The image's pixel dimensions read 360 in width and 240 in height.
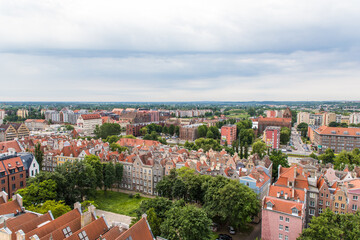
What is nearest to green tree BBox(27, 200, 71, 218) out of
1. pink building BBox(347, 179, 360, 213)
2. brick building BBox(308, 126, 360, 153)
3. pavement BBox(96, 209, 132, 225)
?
pavement BBox(96, 209, 132, 225)

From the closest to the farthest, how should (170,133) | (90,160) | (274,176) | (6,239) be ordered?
(6,239) → (90,160) → (274,176) → (170,133)

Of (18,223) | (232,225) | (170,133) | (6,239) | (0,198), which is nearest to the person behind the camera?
(6,239)

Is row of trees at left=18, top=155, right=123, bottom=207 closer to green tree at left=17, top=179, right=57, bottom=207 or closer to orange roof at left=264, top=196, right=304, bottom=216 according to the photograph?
green tree at left=17, top=179, right=57, bottom=207

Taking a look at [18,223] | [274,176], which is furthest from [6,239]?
[274,176]

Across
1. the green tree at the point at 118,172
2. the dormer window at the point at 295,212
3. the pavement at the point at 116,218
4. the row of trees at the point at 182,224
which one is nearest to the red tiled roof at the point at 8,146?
the green tree at the point at 118,172

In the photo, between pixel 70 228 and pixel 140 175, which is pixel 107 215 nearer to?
pixel 140 175

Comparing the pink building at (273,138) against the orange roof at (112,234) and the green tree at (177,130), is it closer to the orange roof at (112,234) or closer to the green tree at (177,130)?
the green tree at (177,130)

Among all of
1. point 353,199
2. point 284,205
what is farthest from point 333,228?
point 353,199
